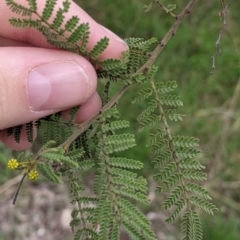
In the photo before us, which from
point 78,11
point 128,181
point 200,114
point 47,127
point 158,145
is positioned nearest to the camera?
point 128,181

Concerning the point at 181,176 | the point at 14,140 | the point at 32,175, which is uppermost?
the point at 181,176

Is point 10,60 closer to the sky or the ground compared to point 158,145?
closer to the ground

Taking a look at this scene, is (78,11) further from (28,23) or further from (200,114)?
(200,114)

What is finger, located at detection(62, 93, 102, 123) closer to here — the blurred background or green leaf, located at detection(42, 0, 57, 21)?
green leaf, located at detection(42, 0, 57, 21)

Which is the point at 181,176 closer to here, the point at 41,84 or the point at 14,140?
the point at 41,84

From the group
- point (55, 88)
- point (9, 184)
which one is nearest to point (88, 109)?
point (55, 88)

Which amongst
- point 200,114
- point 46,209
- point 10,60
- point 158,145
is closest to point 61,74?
point 10,60
